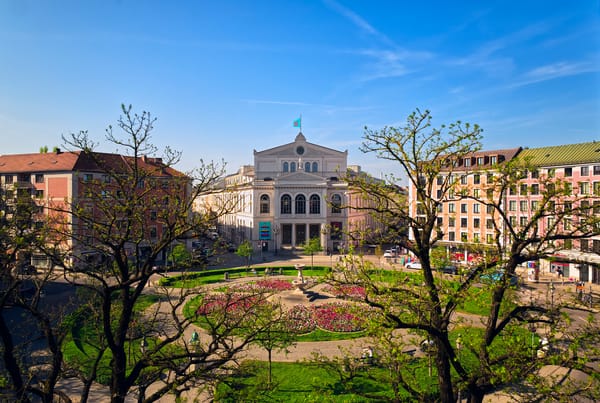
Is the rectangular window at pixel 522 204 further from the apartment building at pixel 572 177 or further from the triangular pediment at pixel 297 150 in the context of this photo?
the triangular pediment at pixel 297 150

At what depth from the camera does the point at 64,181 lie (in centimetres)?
→ 4422

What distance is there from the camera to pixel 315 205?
210ft

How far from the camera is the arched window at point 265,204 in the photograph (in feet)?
209

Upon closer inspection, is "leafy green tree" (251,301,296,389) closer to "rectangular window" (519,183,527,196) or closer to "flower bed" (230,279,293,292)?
"rectangular window" (519,183,527,196)

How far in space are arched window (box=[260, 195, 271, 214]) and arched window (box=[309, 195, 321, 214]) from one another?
277 inches

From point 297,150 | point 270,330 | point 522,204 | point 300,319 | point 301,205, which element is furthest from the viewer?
point 297,150

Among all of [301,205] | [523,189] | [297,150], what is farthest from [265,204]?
[523,189]

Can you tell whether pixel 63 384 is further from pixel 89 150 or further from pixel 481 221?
pixel 481 221

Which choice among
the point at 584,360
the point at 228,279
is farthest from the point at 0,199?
the point at 228,279

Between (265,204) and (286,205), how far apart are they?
3531 millimetres

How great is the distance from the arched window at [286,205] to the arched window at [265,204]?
7.71 feet

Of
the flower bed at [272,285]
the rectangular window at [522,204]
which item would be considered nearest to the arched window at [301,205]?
the flower bed at [272,285]

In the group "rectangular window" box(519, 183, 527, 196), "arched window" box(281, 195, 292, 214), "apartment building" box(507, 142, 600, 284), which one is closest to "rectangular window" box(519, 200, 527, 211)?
"apartment building" box(507, 142, 600, 284)

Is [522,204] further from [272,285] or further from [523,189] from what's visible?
[523,189]
